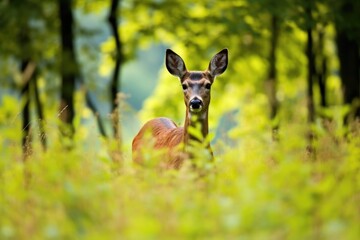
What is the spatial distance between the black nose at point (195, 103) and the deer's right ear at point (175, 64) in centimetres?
121

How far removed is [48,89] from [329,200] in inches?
912

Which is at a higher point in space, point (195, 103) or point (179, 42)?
point (179, 42)

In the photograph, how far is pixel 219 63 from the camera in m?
11.3

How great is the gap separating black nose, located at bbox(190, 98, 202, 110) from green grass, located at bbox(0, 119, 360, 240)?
10.3 feet

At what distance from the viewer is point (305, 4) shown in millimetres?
14258

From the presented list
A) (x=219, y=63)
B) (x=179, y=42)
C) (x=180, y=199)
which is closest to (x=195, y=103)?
(x=219, y=63)

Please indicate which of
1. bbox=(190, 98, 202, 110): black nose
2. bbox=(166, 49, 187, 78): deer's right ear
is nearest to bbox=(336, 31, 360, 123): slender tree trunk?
bbox=(166, 49, 187, 78): deer's right ear

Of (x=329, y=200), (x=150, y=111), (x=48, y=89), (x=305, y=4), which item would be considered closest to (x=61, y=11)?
(x=48, y=89)

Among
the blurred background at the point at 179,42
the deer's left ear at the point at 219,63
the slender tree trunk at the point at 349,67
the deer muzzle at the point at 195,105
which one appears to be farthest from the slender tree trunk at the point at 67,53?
the deer muzzle at the point at 195,105

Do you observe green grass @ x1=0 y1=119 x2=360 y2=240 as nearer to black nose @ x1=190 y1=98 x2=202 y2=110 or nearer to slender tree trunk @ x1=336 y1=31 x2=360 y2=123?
black nose @ x1=190 y1=98 x2=202 y2=110

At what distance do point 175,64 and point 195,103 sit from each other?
1.36 metres

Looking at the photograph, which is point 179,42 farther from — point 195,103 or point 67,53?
point 195,103

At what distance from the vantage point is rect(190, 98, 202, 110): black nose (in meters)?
9.77

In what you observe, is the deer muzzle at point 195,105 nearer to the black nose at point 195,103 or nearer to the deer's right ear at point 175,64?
the black nose at point 195,103
